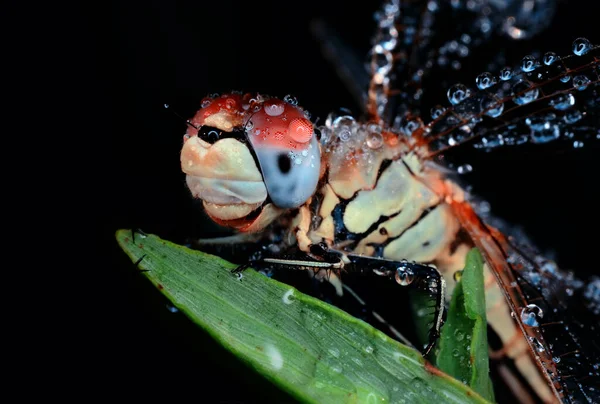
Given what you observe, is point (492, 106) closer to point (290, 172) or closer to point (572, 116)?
point (572, 116)

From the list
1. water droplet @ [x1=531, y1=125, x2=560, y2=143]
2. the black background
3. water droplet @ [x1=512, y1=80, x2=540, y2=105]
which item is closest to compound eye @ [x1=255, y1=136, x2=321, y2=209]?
the black background

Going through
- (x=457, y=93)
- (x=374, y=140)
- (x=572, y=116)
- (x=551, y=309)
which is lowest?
(x=551, y=309)

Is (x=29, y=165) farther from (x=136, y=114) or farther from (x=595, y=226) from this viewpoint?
(x=595, y=226)

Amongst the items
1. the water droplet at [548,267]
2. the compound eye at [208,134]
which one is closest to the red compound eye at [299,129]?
the compound eye at [208,134]

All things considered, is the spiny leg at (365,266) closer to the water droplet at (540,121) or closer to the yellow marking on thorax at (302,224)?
the yellow marking on thorax at (302,224)

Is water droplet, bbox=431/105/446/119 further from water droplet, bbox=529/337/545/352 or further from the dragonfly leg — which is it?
water droplet, bbox=529/337/545/352

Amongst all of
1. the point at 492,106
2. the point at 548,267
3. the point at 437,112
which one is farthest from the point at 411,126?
the point at 548,267

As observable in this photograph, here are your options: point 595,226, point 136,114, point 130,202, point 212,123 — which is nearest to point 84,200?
point 130,202
